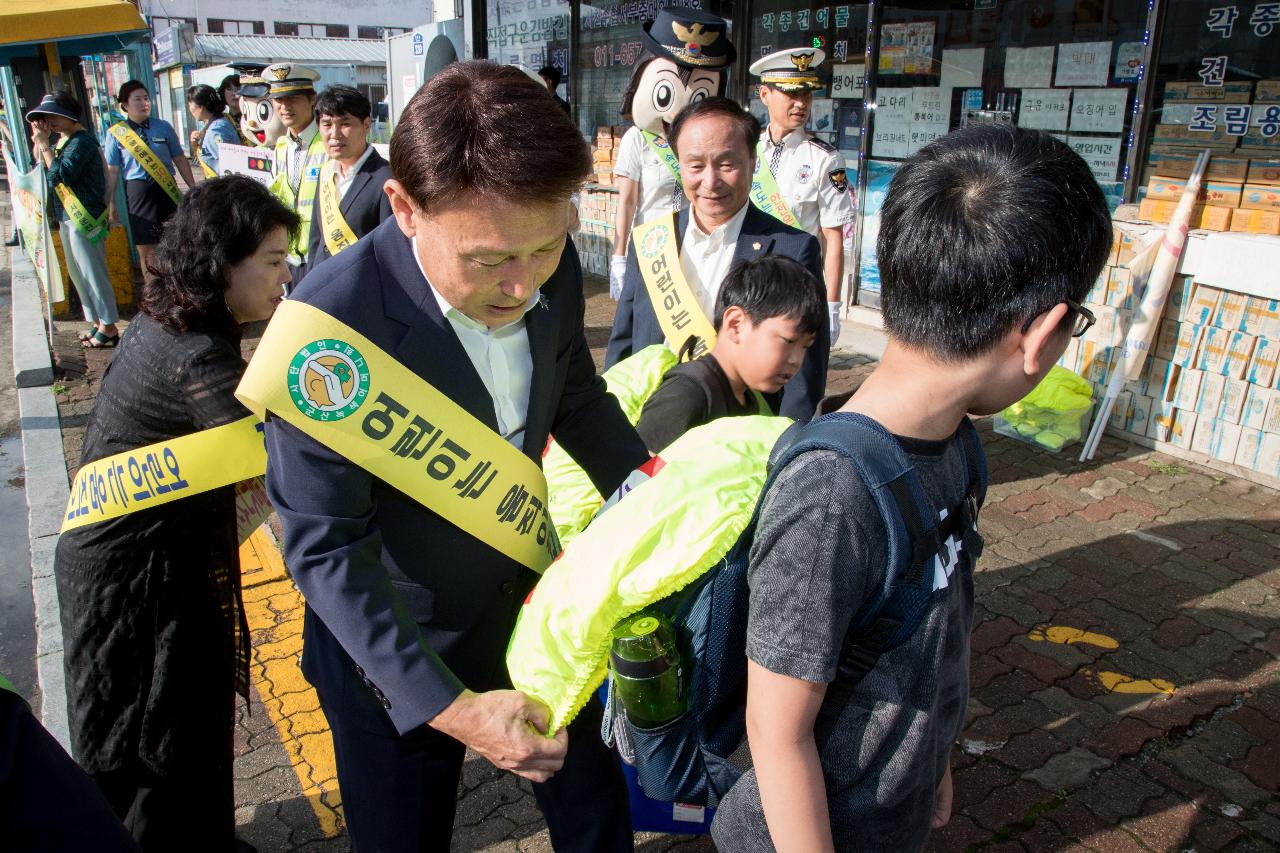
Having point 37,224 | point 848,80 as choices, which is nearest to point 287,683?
point 848,80

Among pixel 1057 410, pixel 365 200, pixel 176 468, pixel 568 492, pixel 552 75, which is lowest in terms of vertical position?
pixel 1057 410

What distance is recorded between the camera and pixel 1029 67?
18.7 ft

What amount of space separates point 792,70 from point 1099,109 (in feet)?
6.93

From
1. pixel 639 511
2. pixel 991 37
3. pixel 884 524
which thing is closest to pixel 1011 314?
pixel 884 524

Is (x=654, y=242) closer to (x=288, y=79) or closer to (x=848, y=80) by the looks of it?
(x=288, y=79)

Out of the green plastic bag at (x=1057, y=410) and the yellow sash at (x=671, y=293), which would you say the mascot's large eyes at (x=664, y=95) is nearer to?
the yellow sash at (x=671, y=293)

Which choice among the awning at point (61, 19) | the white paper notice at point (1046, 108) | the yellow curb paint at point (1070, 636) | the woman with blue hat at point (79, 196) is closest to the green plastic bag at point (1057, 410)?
the white paper notice at point (1046, 108)

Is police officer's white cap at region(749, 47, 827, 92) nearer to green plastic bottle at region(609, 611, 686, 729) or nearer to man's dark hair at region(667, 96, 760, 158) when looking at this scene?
man's dark hair at region(667, 96, 760, 158)

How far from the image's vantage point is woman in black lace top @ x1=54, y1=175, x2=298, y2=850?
6.29 feet

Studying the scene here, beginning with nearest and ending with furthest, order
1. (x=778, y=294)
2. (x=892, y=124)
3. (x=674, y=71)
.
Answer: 1. (x=778, y=294)
2. (x=674, y=71)
3. (x=892, y=124)

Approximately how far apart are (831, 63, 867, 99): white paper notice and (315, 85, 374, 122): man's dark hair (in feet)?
12.9

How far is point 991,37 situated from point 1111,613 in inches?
164

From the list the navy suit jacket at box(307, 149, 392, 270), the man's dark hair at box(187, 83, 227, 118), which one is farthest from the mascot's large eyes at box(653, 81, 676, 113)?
the man's dark hair at box(187, 83, 227, 118)

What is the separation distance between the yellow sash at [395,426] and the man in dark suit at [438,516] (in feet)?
0.09
